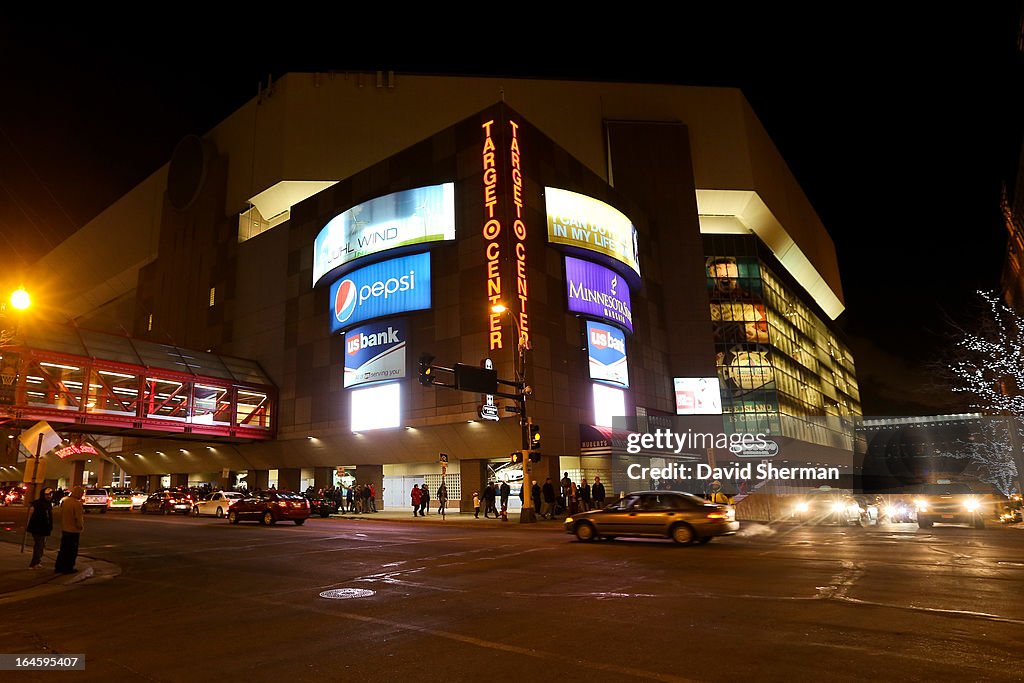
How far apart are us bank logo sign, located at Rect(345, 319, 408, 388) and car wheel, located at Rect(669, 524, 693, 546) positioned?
21891 mm

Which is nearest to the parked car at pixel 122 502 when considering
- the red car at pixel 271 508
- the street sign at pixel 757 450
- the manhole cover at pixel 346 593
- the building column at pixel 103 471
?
the red car at pixel 271 508

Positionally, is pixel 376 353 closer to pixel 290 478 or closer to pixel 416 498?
pixel 416 498

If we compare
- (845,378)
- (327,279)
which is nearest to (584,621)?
(327,279)

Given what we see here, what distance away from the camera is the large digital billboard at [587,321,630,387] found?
124 ft

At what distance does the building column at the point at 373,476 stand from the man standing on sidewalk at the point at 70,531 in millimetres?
26432

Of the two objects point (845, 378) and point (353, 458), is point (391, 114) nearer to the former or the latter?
A: point (353, 458)

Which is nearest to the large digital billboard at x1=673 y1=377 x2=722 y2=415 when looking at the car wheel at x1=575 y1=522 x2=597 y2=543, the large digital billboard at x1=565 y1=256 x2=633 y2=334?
the large digital billboard at x1=565 y1=256 x2=633 y2=334

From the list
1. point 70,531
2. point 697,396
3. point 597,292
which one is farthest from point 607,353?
point 70,531

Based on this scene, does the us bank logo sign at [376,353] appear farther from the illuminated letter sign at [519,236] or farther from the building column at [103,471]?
the building column at [103,471]

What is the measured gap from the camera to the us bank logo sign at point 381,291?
36.4 metres

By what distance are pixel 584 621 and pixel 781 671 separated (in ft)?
8.61

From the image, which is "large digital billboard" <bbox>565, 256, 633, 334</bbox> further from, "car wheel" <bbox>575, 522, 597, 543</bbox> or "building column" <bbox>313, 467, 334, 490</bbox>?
"car wheel" <bbox>575, 522, 597, 543</bbox>

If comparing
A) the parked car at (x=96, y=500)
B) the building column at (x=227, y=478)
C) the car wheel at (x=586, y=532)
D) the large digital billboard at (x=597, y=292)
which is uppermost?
the large digital billboard at (x=597, y=292)

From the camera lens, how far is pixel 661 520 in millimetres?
17109
